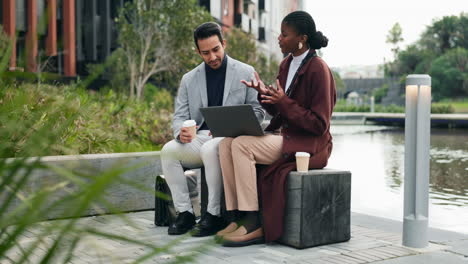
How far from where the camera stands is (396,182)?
29.9ft

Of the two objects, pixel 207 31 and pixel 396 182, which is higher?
pixel 207 31

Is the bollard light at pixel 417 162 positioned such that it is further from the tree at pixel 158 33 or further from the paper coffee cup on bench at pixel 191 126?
the tree at pixel 158 33

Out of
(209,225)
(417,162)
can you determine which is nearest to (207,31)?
(209,225)

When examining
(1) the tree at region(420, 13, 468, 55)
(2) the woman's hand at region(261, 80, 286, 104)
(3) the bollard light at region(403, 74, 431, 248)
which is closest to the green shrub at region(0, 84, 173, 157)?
(2) the woman's hand at region(261, 80, 286, 104)

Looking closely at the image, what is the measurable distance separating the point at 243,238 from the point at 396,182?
18.7 ft

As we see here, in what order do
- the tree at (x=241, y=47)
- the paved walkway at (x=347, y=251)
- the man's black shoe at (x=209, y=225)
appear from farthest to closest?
1. the tree at (x=241, y=47)
2. the man's black shoe at (x=209, y=225)
3. the paved walkway at (x=347, y=251)

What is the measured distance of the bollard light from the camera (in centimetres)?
394

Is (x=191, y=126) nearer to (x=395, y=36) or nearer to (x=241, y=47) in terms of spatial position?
(x=241, y=47)

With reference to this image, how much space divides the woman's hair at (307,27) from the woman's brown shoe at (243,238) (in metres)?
1.32

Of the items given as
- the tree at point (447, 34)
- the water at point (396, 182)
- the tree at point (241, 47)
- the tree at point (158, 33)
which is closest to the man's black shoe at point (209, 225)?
the water at point (396, 182)

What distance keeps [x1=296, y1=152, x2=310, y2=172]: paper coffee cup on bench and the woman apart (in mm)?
78

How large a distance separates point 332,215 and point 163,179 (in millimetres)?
1454

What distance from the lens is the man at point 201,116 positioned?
4.31 m

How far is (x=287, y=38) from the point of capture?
4117 mm
